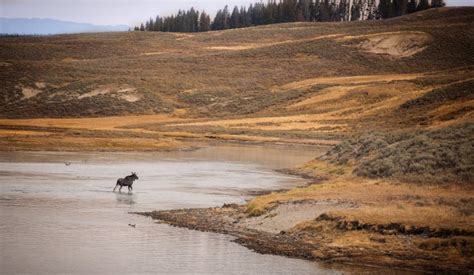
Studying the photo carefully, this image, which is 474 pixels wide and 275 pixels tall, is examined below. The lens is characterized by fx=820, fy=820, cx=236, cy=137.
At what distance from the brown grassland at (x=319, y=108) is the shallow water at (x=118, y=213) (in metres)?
2.95

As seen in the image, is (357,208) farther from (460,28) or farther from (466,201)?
(460,28)

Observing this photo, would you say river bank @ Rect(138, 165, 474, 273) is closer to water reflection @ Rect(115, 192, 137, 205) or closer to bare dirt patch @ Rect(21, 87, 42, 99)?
water reflection @ Rect(115, 192, 137, 205)

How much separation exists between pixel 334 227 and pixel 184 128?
58617mm

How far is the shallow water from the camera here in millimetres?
21484

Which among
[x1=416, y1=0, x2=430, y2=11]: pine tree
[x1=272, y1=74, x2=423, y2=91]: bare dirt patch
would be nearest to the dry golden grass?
[x1=272, y1=74, x2=423, y2=91]: bare dirt patch

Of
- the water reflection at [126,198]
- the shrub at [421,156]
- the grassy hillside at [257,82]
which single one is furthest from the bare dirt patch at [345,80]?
the water reflection at [126,198]

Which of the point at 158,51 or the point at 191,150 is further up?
the point at 158,51

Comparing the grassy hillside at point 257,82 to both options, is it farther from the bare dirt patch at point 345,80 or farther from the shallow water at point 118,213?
the shallow water at point 118,213

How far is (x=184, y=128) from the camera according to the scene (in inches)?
3273

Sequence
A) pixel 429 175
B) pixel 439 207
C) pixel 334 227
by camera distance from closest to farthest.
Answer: pixel 334 227 → pixel 439 207 → pixel 429 175

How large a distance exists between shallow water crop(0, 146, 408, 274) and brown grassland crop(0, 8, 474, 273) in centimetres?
295

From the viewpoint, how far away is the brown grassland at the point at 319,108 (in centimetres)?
2531

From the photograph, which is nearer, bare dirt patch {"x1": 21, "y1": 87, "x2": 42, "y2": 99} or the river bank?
the river bank

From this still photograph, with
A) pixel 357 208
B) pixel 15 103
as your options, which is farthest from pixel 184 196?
pixel 15 103
